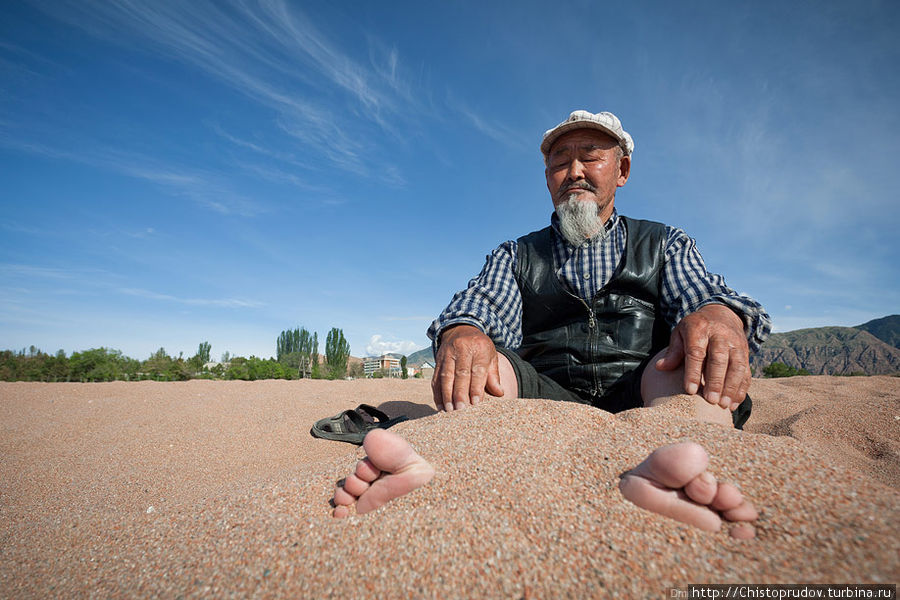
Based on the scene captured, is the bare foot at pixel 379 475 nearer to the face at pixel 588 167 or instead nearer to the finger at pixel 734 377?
the finger at pixel 734 377

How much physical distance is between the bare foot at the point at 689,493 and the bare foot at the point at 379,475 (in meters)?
0.56

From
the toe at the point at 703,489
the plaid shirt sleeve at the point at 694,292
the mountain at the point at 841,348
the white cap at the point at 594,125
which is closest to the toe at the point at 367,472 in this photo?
the toe at the point at 703,489

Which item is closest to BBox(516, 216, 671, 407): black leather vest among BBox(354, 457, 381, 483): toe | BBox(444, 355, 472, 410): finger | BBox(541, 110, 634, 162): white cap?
BBox(541, 110, 634, 162): white cap

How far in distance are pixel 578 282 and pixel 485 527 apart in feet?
5.76

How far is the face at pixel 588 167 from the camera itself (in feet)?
8.07

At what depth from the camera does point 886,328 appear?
68.6m

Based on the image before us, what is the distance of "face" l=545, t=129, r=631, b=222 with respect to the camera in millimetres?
2459

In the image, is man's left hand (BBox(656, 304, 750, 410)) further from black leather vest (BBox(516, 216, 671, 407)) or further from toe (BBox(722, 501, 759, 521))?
toe (BBox(722, 501, 759, 521))

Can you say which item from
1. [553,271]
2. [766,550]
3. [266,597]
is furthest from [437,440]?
[553,271]

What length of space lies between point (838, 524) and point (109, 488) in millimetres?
2655

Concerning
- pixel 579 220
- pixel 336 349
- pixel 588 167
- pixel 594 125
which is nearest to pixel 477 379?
pixel 579 220

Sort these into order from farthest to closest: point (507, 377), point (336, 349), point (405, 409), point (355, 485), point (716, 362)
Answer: point (336, 349), point (405, 409), point (507, 377), point (716, 362), point (355, 485)

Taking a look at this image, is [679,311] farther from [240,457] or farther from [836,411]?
[240,457]

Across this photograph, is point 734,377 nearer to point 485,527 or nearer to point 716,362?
point 716,362
